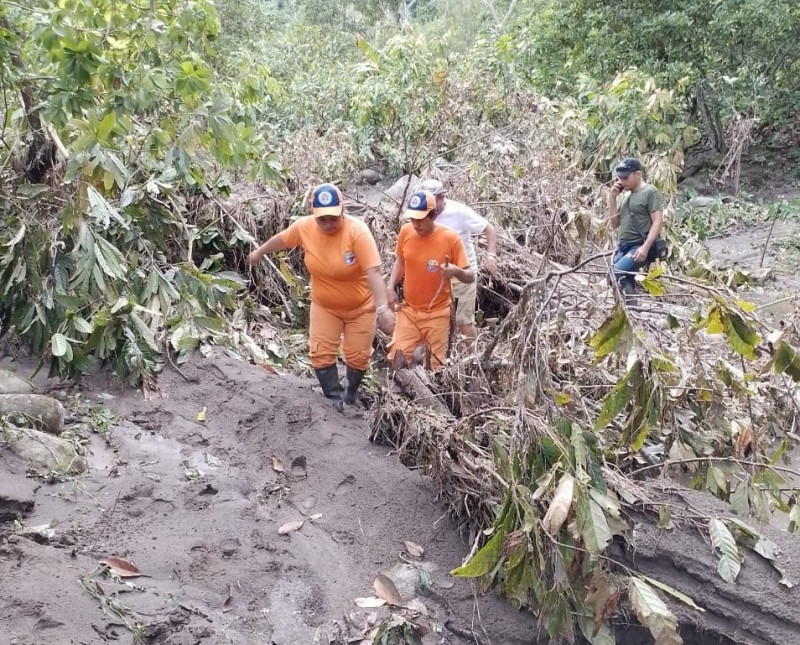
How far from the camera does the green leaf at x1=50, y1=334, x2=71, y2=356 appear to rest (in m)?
4.59

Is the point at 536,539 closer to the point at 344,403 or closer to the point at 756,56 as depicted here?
the point at 344,403

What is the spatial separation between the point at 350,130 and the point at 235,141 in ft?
22.3

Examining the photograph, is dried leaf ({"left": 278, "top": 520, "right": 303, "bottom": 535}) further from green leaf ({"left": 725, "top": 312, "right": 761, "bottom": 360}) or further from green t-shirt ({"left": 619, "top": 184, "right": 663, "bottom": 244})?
green t-shirt ({"left": 619, "top": 184, "right": 663, "bottom": 244})

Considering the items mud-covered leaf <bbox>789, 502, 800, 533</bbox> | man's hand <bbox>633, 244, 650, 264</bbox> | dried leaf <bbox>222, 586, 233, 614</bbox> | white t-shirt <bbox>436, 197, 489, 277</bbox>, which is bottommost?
dried leaf <bbox>222, 586, 233, 614</bbox>

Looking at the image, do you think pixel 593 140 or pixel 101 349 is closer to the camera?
pixel 101 349

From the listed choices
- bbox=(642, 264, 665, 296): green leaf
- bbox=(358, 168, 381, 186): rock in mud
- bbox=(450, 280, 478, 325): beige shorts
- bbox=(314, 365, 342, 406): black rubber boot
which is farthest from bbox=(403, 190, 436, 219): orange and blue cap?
bbox=(358, 168, 381, 186): rock in mud

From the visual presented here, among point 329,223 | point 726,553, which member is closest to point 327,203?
point 329,223

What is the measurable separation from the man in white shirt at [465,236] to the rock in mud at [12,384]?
2872 mm

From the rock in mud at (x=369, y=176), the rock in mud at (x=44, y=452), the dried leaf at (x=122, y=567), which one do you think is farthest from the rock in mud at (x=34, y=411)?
the rock in mud at (x=369, y=176)

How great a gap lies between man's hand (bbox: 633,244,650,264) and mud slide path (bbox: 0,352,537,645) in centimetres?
292

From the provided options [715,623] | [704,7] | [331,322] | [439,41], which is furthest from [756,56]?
[715,623]

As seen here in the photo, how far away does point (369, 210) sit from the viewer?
7672 millimetres

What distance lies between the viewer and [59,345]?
464cm

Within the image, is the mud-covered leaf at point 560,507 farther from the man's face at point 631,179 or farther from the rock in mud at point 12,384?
the man's face at point 631,179
